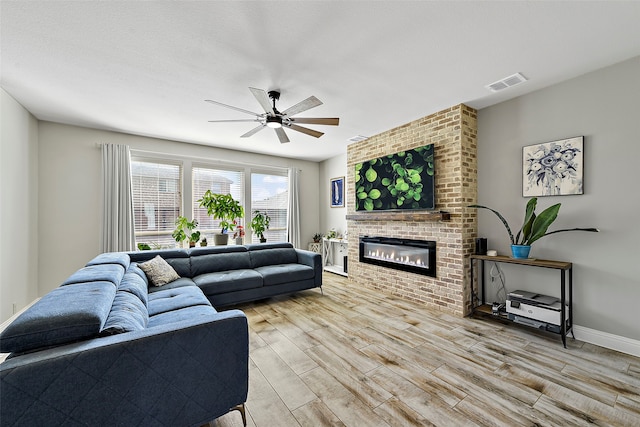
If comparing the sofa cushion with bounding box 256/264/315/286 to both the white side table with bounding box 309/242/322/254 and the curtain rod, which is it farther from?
the curtain rod

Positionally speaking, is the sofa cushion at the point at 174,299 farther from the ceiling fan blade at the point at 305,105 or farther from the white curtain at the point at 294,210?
the white curtain at the point at 294,210

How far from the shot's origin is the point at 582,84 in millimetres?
2646

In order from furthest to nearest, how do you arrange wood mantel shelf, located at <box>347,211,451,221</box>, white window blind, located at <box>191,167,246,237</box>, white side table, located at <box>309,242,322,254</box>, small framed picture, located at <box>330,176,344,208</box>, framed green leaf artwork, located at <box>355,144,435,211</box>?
white side table, located at <box>309,242,322,254</box> → small framed picture, located at <box>330,176,344,208</box> → white window blind, located at <box>191,167,246,237</box> → framed green leaf artwork, located at <box>355,144,435,211</box> → wood mantel shelf, located at <box>347,211,451,221</box>

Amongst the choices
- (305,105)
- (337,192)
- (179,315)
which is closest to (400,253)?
(337,192)

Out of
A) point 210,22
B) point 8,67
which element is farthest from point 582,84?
point 8,67

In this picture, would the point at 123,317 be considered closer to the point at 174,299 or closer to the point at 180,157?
the point at 174,299

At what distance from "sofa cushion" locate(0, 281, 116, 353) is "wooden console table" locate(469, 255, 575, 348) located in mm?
3553

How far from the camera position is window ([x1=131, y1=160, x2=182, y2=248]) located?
4.65 m

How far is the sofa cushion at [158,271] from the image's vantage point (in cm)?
314

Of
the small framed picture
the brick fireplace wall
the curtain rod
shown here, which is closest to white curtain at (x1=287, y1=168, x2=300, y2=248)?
the curtain rod

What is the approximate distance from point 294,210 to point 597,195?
5.03 meters

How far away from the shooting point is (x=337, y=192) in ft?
20.3

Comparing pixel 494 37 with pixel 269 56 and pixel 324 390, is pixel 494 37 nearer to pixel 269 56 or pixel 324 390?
pixel 269 56

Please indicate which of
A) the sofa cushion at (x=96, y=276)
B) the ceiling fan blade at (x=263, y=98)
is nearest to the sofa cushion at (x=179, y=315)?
the sofa cushion at (x=96, y=276)
